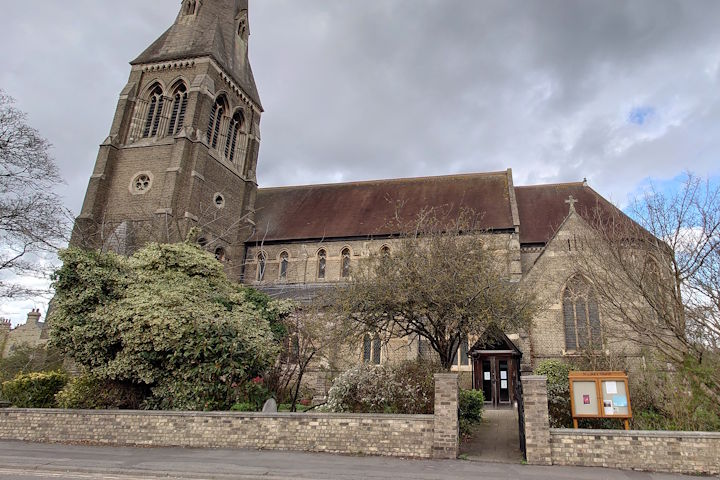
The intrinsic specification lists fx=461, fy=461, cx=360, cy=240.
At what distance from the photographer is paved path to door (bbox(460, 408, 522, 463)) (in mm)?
9347


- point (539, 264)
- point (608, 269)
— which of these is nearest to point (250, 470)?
point (608, 269)

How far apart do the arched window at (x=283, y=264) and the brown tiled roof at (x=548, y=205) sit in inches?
505

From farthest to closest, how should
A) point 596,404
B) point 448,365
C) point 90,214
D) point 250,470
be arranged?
point 90,214
point 448,365
point 596,404
point 250,470

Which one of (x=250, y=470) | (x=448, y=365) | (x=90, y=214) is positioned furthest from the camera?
(x=90, y=214)

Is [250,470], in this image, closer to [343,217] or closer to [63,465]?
[63,465]

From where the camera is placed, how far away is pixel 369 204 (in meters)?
28.2

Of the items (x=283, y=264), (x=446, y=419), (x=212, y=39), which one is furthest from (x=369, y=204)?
(x=446, y=419)

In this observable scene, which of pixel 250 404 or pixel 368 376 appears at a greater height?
pixel 368 376

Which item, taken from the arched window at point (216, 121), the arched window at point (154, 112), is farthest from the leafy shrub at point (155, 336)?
the arched window at point (154, 112)

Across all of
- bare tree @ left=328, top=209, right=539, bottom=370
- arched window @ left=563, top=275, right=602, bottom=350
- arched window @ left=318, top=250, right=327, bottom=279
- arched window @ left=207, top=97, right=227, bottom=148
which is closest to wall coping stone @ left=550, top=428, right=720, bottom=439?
bare tree @ left=328, top=209, right=539, bottom=370

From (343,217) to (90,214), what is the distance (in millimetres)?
13784

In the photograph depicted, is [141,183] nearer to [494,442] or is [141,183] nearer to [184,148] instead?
[184,148]

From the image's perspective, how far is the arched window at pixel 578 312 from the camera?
18.7 metres

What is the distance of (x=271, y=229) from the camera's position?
28.0 m
